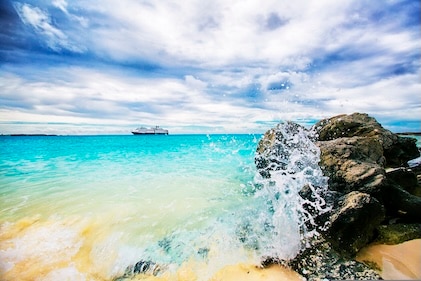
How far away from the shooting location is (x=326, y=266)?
372 cm

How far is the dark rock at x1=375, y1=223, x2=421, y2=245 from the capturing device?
13.6ft

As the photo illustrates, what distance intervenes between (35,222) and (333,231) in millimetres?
7518

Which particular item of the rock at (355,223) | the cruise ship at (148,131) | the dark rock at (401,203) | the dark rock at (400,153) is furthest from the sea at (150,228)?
the cruise ship at (148,131)

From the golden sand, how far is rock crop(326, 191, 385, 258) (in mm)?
179

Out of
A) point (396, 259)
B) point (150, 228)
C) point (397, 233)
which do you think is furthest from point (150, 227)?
point (397, 233)

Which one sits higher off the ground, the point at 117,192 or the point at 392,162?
the point at 392,162

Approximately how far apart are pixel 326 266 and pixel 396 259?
3.77ft

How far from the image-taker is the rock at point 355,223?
4.03 metres

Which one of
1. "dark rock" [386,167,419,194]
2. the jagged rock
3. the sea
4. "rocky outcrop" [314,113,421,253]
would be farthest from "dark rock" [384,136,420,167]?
the sea

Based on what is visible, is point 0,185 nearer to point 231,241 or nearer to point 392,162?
point 231,241

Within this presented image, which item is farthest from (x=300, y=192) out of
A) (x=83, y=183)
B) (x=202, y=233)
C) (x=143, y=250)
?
(x=83, y=183)

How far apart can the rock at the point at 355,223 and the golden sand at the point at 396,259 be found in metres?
0.18

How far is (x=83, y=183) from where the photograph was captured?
431 inches

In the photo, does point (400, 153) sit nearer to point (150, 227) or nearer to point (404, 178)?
point (404, 178)
